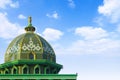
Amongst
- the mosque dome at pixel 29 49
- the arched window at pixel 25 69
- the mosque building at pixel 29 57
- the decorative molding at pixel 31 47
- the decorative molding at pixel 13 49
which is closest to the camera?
the arched window at pixel 25 69

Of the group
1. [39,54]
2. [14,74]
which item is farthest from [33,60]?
[14,74]

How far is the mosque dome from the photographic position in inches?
2308

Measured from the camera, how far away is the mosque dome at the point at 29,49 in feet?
192

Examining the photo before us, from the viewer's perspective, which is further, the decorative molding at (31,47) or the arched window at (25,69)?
the decorative molding at (31,47)

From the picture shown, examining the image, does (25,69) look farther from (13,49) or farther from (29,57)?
(13,49)

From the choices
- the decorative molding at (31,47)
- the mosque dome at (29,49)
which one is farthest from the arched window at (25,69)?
the decorative molding at (31,47)

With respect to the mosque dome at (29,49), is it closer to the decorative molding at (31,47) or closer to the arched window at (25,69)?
the decorative molding at (31,47)

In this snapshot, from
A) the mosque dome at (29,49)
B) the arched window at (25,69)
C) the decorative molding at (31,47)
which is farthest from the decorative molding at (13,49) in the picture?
the arched window at (25,69)

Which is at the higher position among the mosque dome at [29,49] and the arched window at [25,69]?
the mosque dome at [29,49]

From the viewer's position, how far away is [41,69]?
57938 mm

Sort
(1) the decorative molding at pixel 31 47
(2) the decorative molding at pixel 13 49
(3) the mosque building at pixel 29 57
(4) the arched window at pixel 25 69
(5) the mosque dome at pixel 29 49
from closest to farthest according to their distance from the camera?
(4) the arched window at pixel 25 69, (3) the mosque building at pixel 29 57, (5) the mosque dome at pixel 29 49, (1) the decorative molding at pixel 31 47, (2) the decorative molding at pixel 13 49

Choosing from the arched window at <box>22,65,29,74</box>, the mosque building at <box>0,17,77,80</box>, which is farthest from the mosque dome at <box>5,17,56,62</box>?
the arched window at <box>22,65,29,74</box>

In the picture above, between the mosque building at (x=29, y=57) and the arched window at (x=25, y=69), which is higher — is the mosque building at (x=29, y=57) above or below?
above

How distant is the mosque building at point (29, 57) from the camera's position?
57.5 m
